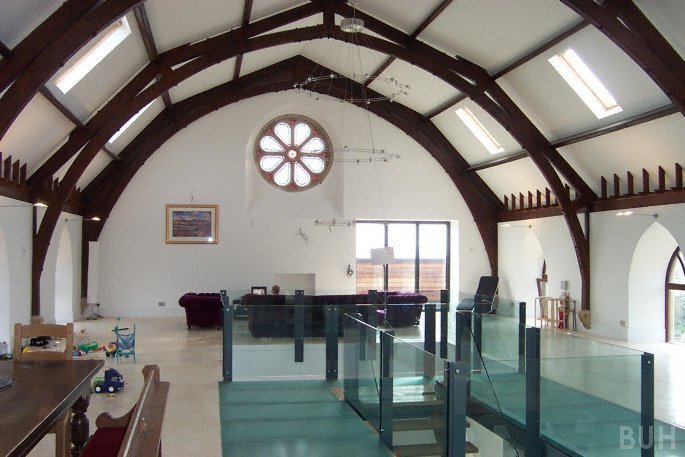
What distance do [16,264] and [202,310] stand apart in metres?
3.55

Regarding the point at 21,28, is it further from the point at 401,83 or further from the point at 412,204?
the point at 412,204

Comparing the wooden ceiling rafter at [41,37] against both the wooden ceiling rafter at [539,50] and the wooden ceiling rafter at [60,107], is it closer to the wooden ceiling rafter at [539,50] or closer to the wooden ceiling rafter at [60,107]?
the wooden ceiling rafter at [60,107]

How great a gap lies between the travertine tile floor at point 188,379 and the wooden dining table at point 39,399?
3.51 ft

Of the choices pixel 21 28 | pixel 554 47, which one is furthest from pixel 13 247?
pixel 554 47

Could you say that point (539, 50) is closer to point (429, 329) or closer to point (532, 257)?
point (429, 329)

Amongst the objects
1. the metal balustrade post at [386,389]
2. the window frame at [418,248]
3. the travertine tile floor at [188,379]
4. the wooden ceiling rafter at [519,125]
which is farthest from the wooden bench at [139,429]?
the window frame at [418,248]

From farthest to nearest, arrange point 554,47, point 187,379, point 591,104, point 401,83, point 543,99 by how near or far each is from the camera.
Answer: point 401,83, point 543,99, point 591,104, point 554,47, point 187,379

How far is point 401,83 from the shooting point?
14.4 meters

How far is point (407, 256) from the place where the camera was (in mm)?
16797

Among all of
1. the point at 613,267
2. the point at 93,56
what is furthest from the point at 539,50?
the point at 93,56

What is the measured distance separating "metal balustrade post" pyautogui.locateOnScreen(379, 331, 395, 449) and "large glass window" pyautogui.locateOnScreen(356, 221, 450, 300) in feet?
35.6

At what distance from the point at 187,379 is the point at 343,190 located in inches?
340

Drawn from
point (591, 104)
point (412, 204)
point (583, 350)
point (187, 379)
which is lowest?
point (187, 379)

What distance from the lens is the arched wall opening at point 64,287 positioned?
44.1 feet
